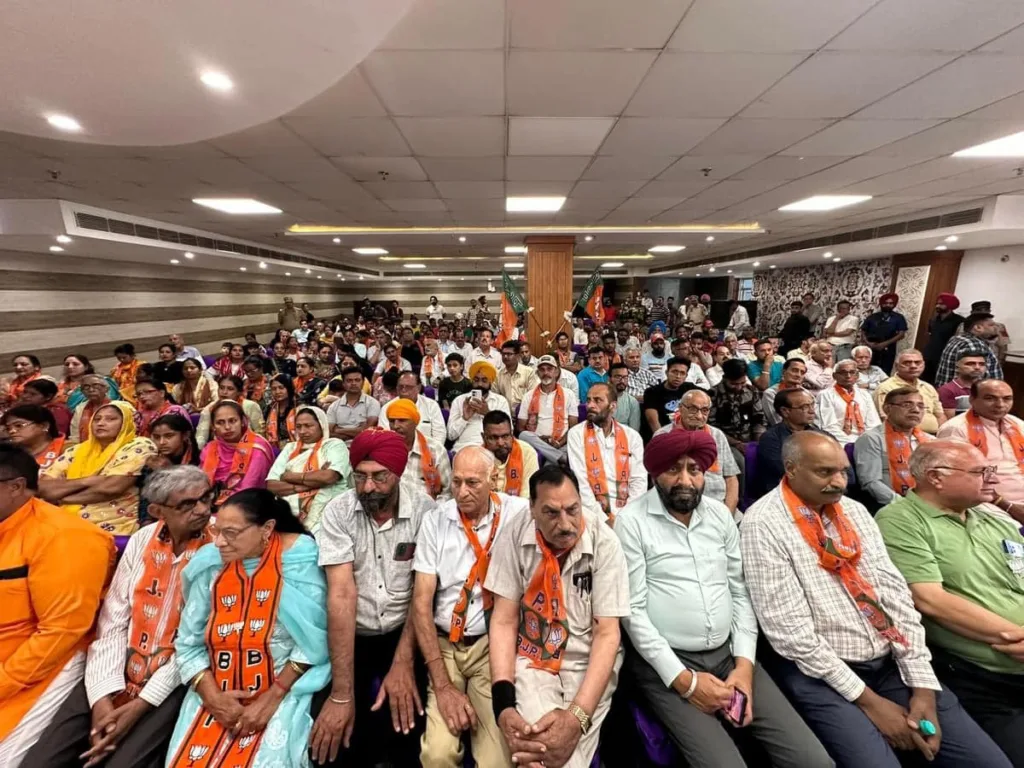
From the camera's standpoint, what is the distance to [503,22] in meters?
2.00

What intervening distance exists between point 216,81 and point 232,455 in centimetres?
227

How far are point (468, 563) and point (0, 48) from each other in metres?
2.66

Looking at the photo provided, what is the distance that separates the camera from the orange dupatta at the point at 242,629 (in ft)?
5.31

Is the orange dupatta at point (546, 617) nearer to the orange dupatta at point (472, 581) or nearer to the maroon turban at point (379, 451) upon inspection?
the orange dupatta at point (472, 581)

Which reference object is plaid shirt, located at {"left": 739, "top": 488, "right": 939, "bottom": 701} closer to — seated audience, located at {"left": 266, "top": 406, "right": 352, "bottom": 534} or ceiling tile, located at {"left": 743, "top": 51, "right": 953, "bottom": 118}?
seated audience, located at {"left": 266, "top": 406, "right": 352, "bottom": 534}

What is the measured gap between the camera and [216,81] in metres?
1.92

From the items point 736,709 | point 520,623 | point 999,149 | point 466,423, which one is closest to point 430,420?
point 466,423

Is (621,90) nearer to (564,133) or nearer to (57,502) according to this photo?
(564,133)

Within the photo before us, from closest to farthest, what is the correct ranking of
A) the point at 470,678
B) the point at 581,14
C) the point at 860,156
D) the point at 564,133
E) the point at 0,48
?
the point at 0,48, the point at 470,678, the point at 581,14, the point at 564,133, the point at 860,156

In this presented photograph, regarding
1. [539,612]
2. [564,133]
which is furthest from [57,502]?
[564,133]

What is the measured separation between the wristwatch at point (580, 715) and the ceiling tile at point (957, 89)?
385cm

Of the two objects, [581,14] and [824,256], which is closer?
[581,14]

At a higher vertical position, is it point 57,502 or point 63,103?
point 63,103

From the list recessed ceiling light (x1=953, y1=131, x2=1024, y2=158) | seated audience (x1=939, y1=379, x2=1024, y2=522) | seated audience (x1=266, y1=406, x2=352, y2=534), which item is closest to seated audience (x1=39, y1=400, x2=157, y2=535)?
seated audience (x1=266, y1=406, x2=352, y2=534)
